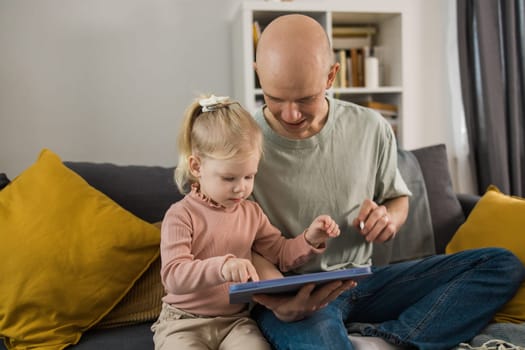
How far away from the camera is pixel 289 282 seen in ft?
3.32

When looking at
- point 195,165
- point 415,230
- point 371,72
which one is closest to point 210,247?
point 195,165

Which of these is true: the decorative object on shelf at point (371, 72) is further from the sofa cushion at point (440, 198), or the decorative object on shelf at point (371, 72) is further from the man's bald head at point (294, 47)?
the man's bald head at point (294, 47)

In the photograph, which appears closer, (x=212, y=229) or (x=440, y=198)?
(x=212, y=229)

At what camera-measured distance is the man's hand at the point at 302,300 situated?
1.13 meters

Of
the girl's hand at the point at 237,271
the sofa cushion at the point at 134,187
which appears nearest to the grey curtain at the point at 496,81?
the sofa cushion at the point at 134,187

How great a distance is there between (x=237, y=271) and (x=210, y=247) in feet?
0.68

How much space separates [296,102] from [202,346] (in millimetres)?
603

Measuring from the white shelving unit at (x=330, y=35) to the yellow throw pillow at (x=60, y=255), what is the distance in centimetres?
95

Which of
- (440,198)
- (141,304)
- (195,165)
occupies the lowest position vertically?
(141,304)

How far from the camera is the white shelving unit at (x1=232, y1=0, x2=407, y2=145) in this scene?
7.57 feet

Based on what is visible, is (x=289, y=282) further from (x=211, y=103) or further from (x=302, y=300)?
(x=211, y=103)

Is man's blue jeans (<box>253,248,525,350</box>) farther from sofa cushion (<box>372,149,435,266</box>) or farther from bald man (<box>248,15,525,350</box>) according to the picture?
sofa cushion (<box>372,149,435,266</box>)

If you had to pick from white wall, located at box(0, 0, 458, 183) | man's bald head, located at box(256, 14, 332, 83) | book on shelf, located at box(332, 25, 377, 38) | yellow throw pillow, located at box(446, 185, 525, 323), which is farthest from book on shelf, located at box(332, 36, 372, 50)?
man's bald head, located at box(256, 14, 332, 83)

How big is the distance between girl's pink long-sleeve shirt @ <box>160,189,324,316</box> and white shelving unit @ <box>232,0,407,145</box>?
3.49ft
